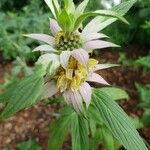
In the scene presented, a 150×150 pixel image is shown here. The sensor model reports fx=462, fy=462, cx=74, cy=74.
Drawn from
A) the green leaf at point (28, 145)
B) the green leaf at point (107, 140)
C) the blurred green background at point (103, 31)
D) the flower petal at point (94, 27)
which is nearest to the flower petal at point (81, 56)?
the flower petal at point (94, 27)

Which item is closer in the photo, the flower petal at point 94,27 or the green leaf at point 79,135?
the flower petal at point 94,27

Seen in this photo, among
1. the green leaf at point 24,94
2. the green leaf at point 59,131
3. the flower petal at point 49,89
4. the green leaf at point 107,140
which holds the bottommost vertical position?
the green leaf at point 107,140

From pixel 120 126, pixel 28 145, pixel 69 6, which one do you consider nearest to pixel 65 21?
pixel 69 6

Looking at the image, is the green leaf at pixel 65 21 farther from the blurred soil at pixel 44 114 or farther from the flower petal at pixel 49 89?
the blurred soil at pixel 44 114

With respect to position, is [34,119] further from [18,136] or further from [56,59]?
[56,59]

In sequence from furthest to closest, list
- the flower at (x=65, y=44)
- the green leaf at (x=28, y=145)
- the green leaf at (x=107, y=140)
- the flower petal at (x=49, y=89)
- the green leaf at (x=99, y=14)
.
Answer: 1. the green leaf at (x=28, y=145)
2. the green leaf at (x=107, y=140)
3. the flower petal at (x=49, y=89)
4. the flower at (x=65, y=44)
5. the green leaf at (x=99, y=14)

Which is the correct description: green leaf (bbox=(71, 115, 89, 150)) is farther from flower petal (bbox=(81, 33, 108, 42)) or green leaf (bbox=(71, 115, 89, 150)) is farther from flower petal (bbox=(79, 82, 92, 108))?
flower petal (bbox=(81, 33, 108, 42))

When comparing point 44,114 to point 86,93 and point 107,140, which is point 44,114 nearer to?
point 107,140
